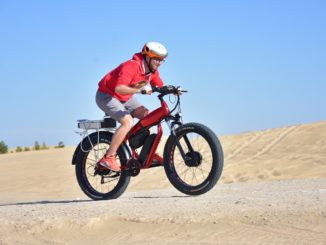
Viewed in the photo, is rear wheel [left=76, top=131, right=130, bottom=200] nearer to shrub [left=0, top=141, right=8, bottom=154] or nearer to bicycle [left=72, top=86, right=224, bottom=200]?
bicycle [left=72, top=86, right=224, bottom=200]

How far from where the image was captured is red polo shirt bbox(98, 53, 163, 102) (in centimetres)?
739

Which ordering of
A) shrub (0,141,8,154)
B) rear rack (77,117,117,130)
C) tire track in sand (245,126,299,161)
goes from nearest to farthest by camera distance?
rear rack (77,117,117,130) → tire track in sand (245,126,299,161) → shrub (0,141,8,154)

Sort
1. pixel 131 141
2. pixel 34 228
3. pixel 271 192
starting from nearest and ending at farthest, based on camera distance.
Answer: pixel 34 228 < pixel 271 192 < pixel 131 141

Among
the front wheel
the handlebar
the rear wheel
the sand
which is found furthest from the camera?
the rear wheel

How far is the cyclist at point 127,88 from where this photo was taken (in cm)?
739

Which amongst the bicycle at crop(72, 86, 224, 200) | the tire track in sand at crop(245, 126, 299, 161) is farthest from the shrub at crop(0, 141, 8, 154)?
the bicycle at crop(72, 86, 224, 200)

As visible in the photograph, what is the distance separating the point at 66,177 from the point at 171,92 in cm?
1175

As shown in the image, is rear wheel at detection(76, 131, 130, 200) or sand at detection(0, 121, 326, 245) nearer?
sand at detection(0, 121, 326, 245)

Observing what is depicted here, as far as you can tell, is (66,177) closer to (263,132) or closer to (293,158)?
(293,158)

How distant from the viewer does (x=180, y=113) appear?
754cm

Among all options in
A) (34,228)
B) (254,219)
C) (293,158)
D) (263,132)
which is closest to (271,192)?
(254,219)

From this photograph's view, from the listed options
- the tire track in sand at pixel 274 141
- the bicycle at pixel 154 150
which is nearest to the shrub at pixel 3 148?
the tire track in sand at pixel 274 141

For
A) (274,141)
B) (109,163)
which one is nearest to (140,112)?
(109,163)

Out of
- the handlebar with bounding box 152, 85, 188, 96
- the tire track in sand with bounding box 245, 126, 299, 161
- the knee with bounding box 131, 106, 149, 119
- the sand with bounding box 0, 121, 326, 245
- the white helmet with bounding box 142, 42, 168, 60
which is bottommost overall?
the tire track in sand with bounding box 245, 126, 299, 161
